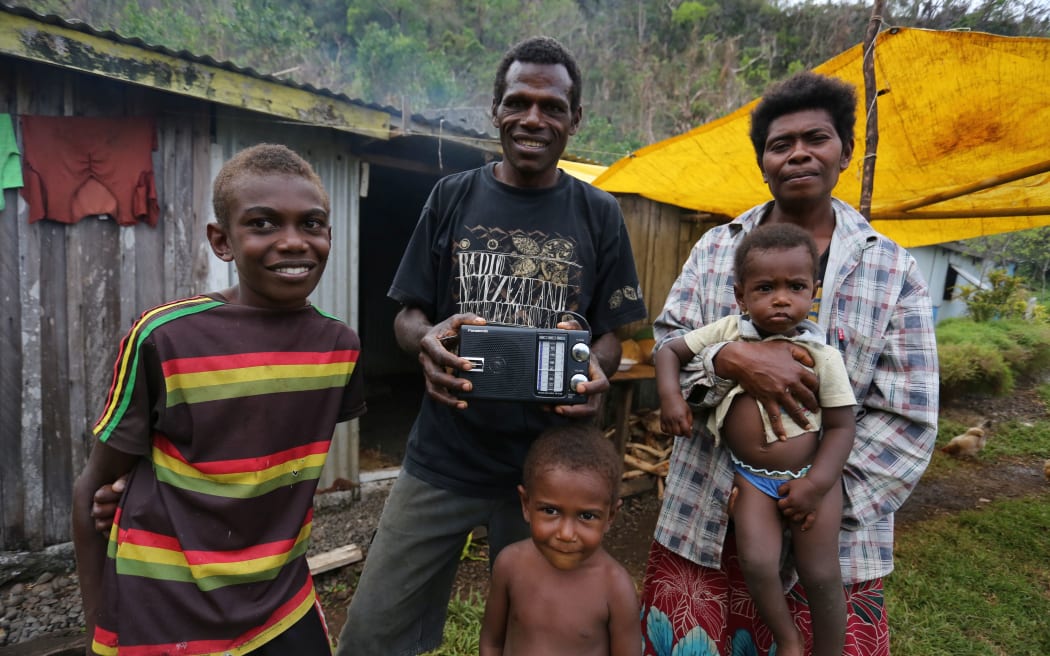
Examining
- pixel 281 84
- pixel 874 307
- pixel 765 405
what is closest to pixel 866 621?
pixel 765 405

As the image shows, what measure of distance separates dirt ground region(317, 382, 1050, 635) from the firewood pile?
0.17 metres

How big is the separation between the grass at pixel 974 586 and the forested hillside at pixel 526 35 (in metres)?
10.3

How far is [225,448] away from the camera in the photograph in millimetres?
1219

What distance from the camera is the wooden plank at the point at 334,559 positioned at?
11.8 feet

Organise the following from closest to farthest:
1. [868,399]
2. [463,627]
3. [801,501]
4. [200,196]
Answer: [801,501], [868,399], [463,627], [200,196]

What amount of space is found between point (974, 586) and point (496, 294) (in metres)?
4.15

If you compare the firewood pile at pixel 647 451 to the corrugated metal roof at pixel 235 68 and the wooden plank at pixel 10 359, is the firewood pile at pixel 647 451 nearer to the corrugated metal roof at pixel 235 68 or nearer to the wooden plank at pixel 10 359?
the corrugated metal roof at pixel 235 68

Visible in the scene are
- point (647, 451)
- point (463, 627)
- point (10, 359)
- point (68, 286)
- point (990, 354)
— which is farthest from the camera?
point (990, 354)

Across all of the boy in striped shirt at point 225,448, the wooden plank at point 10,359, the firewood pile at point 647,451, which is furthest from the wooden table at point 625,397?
the wooden plank at point 10,359

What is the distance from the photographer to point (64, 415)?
3.47 m

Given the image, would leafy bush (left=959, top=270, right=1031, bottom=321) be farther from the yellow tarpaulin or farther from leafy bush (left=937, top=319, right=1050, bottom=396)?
the yellow tarpaulin

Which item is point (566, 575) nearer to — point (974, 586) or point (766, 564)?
point (766, 564)

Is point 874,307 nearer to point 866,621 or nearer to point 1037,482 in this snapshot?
point 866,621

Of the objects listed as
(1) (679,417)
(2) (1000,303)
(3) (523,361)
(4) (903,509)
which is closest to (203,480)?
(3) (523,361)
